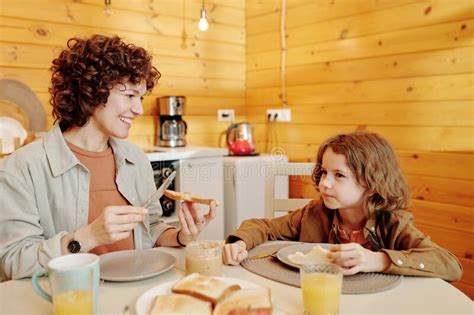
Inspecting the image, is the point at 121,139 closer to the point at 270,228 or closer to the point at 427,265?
the point at 270,228

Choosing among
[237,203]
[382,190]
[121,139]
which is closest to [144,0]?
[237,203]

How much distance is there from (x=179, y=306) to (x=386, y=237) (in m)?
0.70

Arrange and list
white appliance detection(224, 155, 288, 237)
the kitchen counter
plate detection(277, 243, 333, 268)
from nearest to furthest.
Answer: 1. plate detection(277, 243, 333, 268)
2. the kitchen counter
3. white appliance detection(224, 155, 288, 237)

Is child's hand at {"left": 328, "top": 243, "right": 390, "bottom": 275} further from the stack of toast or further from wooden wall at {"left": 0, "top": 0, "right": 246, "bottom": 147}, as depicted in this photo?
wooden wall at {"left": 0, "top": 0, "right": 246, "bottom": 147}

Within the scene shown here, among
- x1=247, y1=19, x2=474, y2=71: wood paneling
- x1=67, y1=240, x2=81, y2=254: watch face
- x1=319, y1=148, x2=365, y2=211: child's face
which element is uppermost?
x1=247, y1=19, x2=474, y2=71: wood paneling

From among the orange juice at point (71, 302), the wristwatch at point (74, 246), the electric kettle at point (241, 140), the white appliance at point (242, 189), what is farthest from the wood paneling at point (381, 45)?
the orange juice at point (71, 302)

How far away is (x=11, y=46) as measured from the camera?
259 centimetres

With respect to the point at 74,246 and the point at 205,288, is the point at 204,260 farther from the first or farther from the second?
the point at 74,246

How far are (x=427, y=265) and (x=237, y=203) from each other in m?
1.93

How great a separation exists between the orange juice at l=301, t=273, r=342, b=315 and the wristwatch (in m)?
0.58

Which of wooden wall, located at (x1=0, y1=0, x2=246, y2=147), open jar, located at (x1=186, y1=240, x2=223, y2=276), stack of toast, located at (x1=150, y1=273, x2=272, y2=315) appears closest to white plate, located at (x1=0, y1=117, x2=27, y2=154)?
wooden wall, located at (x1=0, y1=0, x2=246, y2=147)

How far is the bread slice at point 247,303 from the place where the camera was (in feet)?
2.90

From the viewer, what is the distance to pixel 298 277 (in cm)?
111

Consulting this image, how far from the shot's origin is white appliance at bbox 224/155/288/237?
3.00 m
